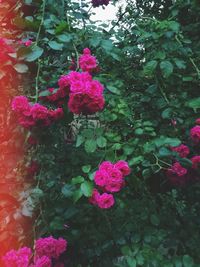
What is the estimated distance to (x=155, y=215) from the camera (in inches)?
71.6

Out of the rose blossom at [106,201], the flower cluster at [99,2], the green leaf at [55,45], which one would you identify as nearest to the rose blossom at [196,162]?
the rose blossom at [106,201]

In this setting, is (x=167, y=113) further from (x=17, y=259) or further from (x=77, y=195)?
(x=17, y=259)

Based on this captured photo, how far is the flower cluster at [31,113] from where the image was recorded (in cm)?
141

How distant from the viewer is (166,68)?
6.16ft

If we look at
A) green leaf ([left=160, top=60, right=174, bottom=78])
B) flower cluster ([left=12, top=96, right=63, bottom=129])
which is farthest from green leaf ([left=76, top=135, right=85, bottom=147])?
green leaf ([left=160, top=60, right=174, bottom=78])

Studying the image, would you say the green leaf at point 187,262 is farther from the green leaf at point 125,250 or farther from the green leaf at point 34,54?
the green leaf at point 34,54

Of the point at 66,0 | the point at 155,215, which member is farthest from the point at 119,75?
the point at 155,215

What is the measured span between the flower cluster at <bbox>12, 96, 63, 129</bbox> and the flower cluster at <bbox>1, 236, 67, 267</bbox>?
0.42m

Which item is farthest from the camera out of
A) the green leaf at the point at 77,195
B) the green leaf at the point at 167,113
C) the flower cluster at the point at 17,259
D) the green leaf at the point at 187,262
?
the green leaf at the point at 167,113

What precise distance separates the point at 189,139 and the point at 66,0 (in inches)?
38.4

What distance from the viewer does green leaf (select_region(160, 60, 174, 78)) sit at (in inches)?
73.5

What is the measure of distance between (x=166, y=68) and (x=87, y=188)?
76 centimetres

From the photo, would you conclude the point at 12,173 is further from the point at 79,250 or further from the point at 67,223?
the point at 79,250

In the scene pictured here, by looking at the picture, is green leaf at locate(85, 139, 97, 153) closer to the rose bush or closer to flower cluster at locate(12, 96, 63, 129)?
the rose bush
